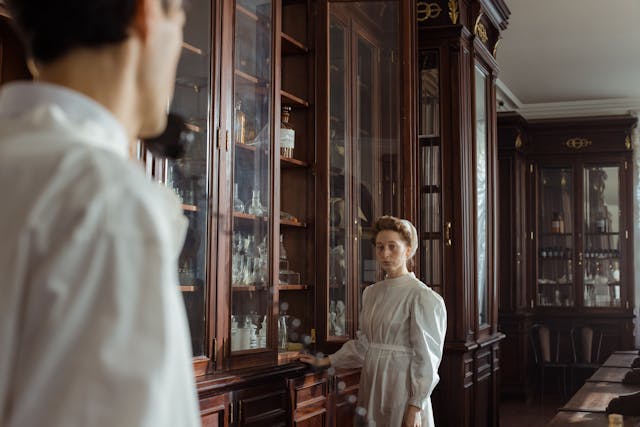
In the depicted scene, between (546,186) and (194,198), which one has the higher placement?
(546,186)

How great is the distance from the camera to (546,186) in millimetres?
9977

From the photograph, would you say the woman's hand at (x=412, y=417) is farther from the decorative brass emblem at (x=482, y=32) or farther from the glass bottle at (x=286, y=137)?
the decorative brass emblem at (x=482, y=32)

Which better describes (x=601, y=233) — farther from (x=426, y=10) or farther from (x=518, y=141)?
(x=426, y=10)

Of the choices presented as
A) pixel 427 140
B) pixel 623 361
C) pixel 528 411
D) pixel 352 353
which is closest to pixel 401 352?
pixel 352 353

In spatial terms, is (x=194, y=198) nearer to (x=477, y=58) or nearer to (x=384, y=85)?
(x=384, y=85)

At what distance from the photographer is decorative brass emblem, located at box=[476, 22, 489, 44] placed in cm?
602

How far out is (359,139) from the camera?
452 centimetres

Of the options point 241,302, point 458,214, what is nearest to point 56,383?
point 241,302

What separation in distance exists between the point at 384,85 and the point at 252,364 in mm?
1672

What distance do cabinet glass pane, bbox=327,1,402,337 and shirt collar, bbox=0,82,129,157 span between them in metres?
3.50

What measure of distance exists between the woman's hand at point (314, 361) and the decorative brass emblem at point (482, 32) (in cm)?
287

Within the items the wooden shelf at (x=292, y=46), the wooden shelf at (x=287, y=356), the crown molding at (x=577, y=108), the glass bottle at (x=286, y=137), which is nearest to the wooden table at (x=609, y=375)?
the wooden shelf at (x=287, y=356)

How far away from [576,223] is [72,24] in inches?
376

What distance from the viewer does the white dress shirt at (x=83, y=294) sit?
2.27ft
